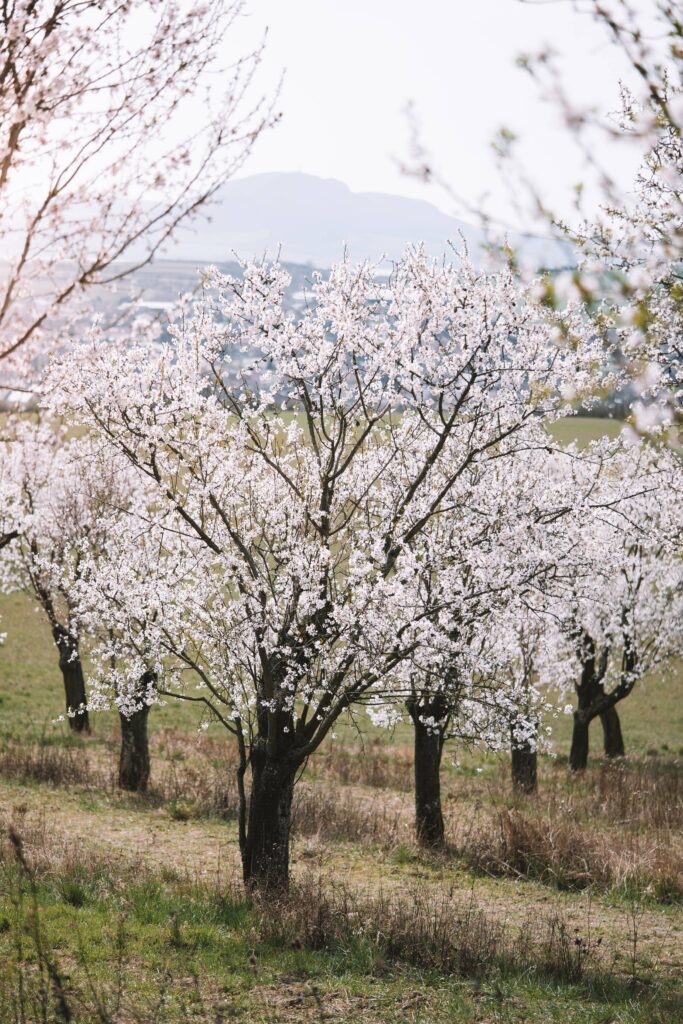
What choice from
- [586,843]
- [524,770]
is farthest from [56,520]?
[586,843]

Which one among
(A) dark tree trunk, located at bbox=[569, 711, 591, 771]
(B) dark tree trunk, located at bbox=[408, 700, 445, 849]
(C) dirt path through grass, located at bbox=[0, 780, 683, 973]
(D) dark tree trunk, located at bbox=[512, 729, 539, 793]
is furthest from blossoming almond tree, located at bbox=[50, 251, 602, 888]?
(A) dark tree trunk, located at bbox=[569, 711, 591, 771]

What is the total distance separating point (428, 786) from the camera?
46.1ft

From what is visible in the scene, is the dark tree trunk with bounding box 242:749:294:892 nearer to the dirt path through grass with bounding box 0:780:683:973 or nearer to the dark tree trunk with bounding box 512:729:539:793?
the dirt path through grass with bounding box 0:780:683:973

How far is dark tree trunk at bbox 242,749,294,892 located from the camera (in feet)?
32.2

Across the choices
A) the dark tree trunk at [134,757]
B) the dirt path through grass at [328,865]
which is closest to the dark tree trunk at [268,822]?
the dirt path through grass at [328,865]

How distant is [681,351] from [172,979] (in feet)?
21.6

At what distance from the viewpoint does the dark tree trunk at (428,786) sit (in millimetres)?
13648

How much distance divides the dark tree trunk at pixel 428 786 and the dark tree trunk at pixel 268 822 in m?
3.94

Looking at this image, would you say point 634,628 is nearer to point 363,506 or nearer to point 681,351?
point 363,506

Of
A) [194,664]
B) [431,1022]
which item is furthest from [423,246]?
[431,1022]

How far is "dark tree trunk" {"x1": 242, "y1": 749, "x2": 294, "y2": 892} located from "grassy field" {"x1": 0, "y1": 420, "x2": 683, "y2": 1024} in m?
0.33

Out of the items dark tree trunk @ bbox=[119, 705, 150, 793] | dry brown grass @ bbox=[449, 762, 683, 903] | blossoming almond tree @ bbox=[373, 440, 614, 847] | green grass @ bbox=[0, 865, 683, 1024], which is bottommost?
dry brown grass @ bbox=[449, 762, 683, 903]

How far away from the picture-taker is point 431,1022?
6594 millimetres

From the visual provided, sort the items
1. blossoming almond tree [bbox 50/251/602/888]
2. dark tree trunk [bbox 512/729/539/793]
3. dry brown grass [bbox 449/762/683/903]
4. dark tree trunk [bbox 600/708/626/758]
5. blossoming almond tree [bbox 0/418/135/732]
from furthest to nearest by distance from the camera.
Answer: dark tree trunk [bbox 600/708/626/758] → blossoming almond tree [bbox 0/418/135/732] → dark tree trunk [bbox 512/729/539/793] → dry brown grass [bbox 449/762/683/903] → blossoming almond tree [bbox 50/251/602/888]
